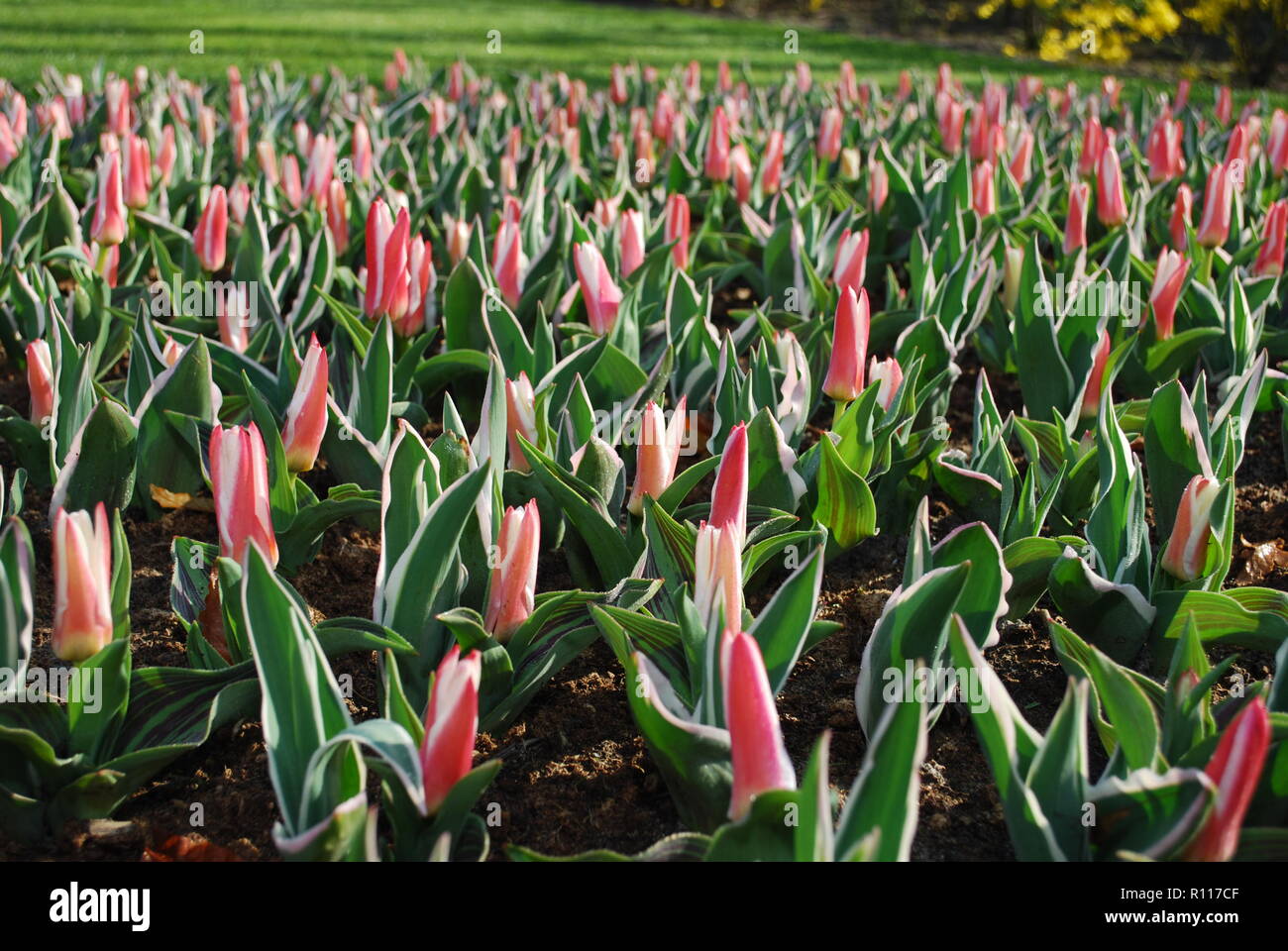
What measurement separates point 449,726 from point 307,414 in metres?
0.97

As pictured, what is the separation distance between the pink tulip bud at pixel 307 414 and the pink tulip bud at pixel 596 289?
2.90ft

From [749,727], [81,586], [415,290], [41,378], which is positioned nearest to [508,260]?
[415,290]

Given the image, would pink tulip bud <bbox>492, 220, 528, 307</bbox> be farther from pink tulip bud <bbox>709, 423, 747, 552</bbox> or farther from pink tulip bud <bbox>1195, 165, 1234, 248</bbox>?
pink tulip bud <bbox>1195, 165, 1234, 248</bbox>

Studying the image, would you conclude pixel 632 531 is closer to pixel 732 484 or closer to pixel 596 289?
pixel 732 484

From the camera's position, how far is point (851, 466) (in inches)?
101

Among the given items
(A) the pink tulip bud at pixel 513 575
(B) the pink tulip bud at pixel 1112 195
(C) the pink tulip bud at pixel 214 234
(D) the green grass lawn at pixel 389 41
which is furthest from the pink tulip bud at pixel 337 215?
(D) the green grass lawn at pixel 389 41

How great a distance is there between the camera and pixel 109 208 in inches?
136

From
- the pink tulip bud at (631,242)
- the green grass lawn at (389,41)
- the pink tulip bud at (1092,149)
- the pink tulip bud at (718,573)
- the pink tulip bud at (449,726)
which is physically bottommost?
the pink tulip bud at (449,726)

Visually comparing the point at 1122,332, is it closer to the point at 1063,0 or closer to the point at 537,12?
the point at 1063,0

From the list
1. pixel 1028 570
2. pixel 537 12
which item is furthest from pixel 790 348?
pixel 537 12

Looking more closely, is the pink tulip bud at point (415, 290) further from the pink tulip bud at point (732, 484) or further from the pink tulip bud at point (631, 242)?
the pink tulip bud at point (732, 484)

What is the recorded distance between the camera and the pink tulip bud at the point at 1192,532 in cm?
209

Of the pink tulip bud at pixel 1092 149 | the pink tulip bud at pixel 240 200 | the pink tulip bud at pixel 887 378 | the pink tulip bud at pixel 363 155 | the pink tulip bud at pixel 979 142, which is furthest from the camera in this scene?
the pink tulip bud at pixel 979 142

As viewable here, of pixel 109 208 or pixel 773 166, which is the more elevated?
pixel 773 166
